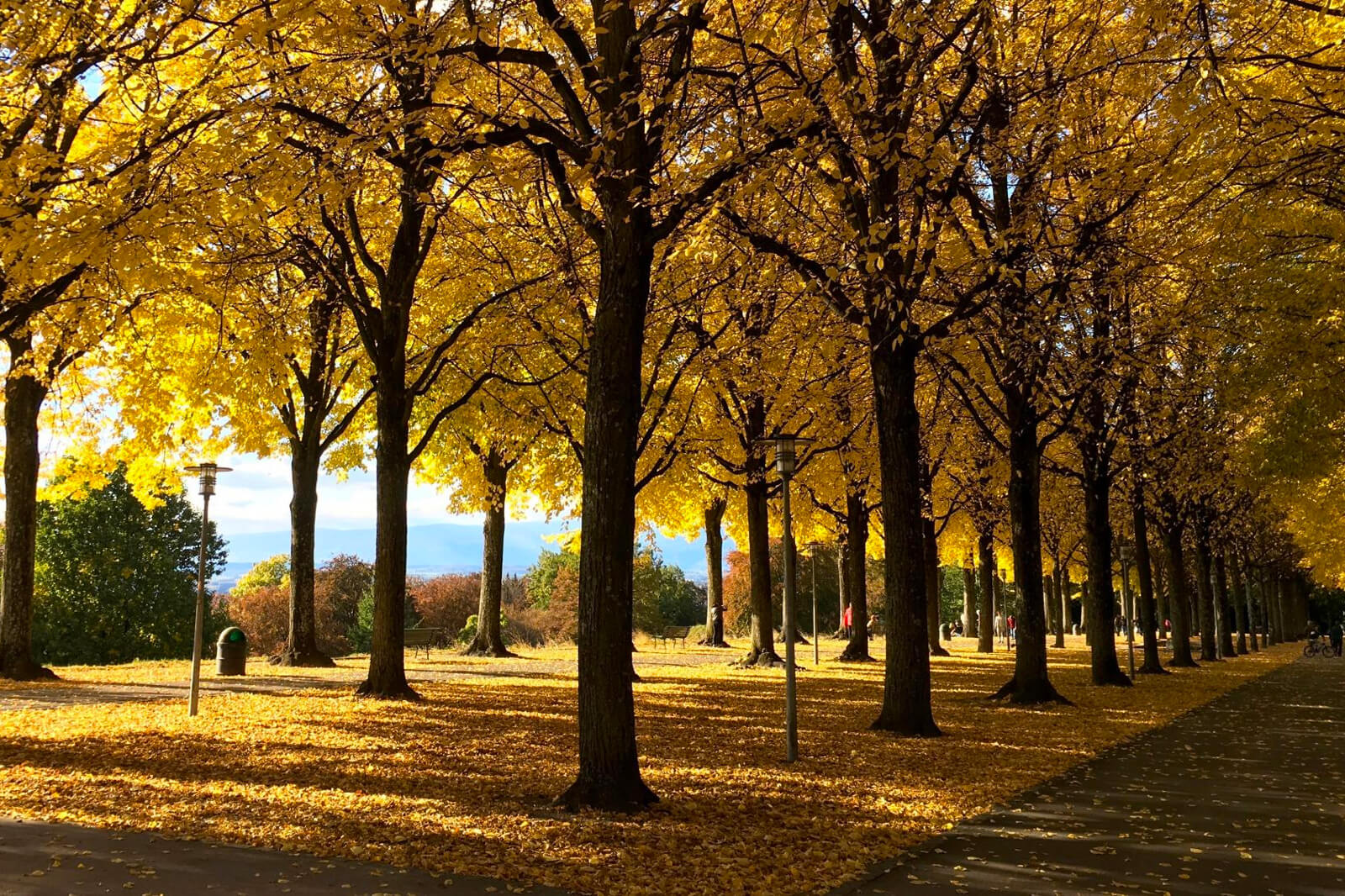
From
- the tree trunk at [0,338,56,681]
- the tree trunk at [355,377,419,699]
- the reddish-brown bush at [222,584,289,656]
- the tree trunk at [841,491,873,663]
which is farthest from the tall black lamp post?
the reddish-brown bush at [222,584,289,656]

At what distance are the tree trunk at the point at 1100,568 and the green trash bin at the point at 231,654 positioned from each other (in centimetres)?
1675

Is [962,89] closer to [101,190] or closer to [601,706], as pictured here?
[601,706]

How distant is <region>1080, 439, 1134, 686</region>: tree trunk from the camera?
785 inches

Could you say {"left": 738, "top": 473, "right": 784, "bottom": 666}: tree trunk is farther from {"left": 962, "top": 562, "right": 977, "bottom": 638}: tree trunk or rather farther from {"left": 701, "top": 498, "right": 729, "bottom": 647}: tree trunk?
{"left": 962, "top": 562, "right": 977, "bottom": 638}: tree trunk

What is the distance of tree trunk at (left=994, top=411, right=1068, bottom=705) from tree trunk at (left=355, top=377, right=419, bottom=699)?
968 centimetres

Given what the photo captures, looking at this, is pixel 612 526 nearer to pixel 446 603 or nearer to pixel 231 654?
pixel 231 654

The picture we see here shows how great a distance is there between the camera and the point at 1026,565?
16.0 m

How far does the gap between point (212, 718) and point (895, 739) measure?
816cm

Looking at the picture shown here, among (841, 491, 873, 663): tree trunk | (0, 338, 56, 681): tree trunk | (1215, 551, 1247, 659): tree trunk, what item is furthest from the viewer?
(1215, 551, 1247, 659): tree trunk

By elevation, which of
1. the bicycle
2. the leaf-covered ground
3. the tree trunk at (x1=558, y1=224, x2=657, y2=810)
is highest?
the tree trunk at (x1=558, y1=224, x2=657, y2=810)

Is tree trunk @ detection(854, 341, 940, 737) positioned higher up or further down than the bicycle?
higher up

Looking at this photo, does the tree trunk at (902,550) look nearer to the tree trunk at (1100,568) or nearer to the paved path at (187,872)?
the paved path at (187,872)

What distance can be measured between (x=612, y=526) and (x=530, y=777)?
2.63m

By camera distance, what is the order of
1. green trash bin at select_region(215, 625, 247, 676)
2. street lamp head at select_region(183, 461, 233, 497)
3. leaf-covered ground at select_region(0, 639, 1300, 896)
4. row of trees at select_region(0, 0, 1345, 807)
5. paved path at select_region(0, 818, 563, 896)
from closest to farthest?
1. paved path at select_region(0, 818, 563, 896)
2. leaf-covered ground at select_region(0, 639, 1300, 896)
3. row of trees at select_region(0, 0, 1345, 807)
4. street lamp head at select_region(183, 461, 233, 497)
5. green trash bin at select_region(215, 625, 247, 676)
